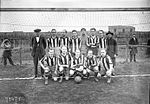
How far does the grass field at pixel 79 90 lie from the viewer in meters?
1.89

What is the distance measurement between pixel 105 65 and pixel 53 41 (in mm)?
699

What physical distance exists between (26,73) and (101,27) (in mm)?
1014

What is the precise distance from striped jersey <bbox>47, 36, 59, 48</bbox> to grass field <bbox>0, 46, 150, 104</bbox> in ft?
0.99

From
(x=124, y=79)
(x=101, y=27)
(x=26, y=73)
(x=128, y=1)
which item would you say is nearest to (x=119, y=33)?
(x=101, y=27)

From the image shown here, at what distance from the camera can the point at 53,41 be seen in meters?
2.09

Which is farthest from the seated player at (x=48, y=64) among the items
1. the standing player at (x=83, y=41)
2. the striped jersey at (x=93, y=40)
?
the striped jersey at (x=93, y=40)

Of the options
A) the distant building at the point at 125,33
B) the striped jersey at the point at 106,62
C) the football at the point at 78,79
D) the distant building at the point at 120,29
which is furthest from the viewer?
the striped jersey at the point at 106,62

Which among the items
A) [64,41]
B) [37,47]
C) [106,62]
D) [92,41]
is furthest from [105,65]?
[37,47]

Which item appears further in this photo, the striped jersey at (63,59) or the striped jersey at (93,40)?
the striped jersey at (63,59)

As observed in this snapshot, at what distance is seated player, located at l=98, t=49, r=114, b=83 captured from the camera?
2221 mm

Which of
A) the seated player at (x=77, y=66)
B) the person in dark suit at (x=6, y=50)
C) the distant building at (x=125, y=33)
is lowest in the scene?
the seated player at (x=77, y=66)

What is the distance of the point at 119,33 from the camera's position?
203cm

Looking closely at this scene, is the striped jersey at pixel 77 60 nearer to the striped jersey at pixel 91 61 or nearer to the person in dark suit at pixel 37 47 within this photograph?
the striped jersey at pixel 91 61

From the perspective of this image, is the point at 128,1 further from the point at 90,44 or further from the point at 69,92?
the point at 69,92
